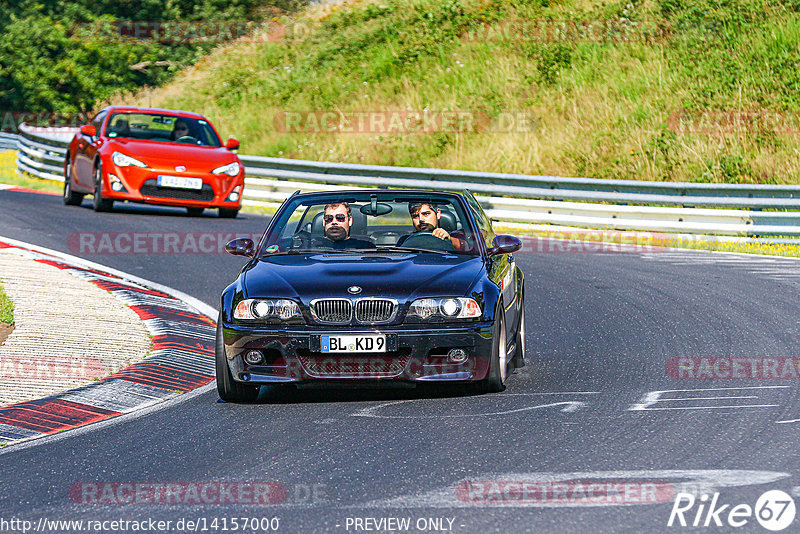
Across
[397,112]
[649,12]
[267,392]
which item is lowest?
[267,392]

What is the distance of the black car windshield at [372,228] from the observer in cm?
895

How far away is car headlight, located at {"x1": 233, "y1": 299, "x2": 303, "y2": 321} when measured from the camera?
7879 millimetres

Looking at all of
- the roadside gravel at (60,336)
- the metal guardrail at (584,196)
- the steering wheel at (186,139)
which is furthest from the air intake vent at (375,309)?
the steering wheel at (186,139)

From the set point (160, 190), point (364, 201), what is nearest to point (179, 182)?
point (160, 190)

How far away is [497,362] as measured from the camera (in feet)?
26.6

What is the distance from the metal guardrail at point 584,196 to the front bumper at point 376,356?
1153 cm

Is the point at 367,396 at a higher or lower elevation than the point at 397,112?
lower

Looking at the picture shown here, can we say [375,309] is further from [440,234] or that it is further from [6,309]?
[6,309]

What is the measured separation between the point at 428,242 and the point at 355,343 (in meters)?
1.46

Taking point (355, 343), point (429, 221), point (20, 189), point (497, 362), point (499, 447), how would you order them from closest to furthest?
point (499, 447) < point (355, 343) < point (497, 362) < point (429, 221) < point (20, 189)

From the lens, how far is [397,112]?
3148 centimetres

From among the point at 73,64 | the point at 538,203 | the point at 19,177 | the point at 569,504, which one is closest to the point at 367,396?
the point at 569,504

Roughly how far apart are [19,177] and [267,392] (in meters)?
21.8

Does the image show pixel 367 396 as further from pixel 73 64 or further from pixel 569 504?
pixel 73 64
